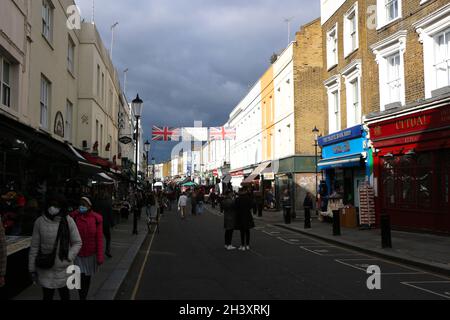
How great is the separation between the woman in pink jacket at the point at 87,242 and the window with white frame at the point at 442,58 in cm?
1378

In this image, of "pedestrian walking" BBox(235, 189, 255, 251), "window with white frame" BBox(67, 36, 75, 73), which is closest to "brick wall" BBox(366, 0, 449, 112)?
"pedestrian walking" BBox(235, 189, 255, 251)

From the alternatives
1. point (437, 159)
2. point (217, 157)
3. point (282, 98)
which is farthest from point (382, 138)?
point (217, 157)

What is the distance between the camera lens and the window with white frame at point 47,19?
17109mm

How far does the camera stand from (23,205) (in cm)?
1129

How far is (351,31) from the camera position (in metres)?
23.6

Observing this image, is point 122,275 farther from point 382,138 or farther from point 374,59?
point 374,59

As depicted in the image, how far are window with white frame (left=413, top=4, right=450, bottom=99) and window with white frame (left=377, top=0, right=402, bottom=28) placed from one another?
2207 mm

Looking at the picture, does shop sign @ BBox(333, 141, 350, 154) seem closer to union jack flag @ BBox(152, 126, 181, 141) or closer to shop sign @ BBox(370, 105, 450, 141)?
shop sign @ BBox(370, 105, 450, 141)

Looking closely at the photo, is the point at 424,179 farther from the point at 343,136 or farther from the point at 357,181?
the point at 343,136

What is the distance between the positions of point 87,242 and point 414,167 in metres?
14.6

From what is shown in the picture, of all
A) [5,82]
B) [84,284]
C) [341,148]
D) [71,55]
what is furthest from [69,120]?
[84,284]

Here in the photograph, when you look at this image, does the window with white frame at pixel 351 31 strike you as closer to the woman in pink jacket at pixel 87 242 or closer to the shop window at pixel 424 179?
the shop window at pixel 424 179

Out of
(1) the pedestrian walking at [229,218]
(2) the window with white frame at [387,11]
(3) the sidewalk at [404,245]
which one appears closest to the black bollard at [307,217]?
(3) the sidewalk at [404,245]

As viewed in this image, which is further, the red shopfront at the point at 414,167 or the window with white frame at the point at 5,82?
the red shopfront at the point at 414,167
